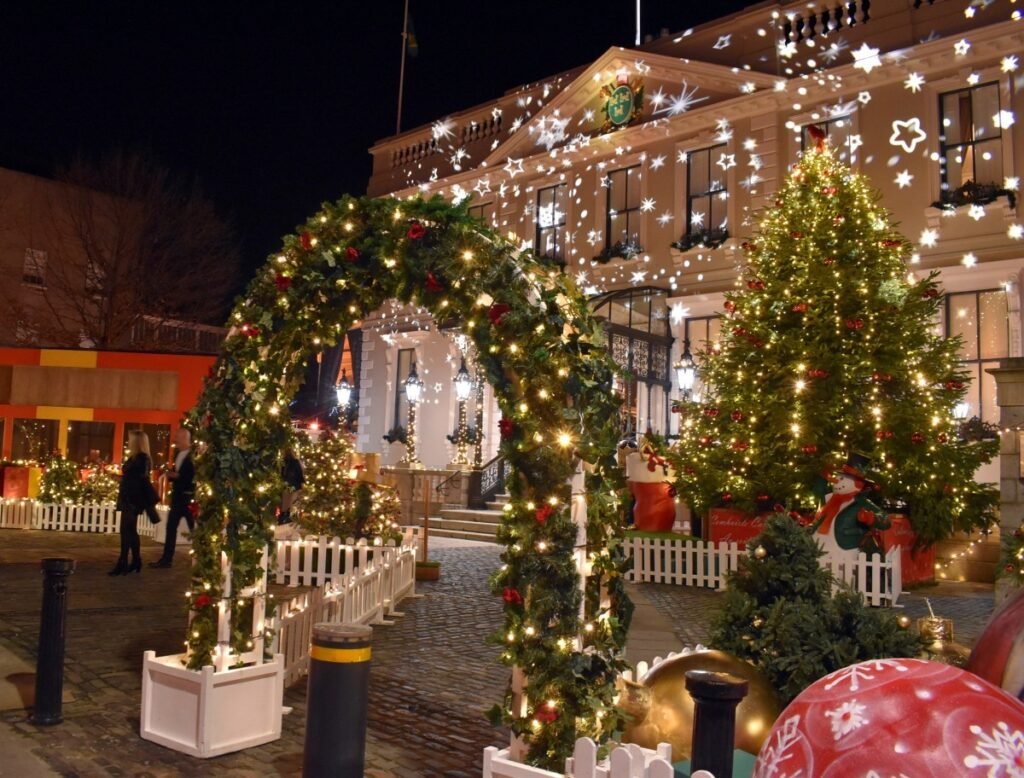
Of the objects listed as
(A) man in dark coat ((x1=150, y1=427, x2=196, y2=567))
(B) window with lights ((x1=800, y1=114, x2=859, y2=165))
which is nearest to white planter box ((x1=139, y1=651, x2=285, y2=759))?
(A) man in dark coat ((x1=150, y1=427, x2=196, y2=567))

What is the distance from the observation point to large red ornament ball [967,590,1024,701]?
330 centimetres

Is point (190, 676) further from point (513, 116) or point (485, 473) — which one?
point (513, 116)

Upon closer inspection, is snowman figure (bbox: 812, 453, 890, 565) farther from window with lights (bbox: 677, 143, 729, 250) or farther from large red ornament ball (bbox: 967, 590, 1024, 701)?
window with lights (bbox: 677, 143, 729, 250)

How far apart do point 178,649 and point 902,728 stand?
704cm

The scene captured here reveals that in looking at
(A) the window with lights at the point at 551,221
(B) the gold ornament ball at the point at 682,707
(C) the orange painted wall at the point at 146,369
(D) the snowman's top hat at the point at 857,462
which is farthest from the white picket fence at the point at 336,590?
(A) the window with lights at the point at 551,221

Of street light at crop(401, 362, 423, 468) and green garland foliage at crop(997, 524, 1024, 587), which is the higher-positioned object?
street light at crop(401, 362, 423, 468)

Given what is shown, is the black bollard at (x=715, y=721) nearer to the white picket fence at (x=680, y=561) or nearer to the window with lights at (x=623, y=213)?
the white picket fence at (x=680, y=561)

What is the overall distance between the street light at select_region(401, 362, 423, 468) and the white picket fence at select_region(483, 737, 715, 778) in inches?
774

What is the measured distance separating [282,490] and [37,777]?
219 cm

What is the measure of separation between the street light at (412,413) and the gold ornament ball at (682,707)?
19.2 metres

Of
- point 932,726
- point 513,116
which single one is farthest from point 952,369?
point 513,116

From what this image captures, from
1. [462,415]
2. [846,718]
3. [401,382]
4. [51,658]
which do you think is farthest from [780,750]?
[401,382]

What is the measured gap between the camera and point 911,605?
37.8 feet

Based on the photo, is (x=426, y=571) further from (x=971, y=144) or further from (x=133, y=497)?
(x=971, y=144)
